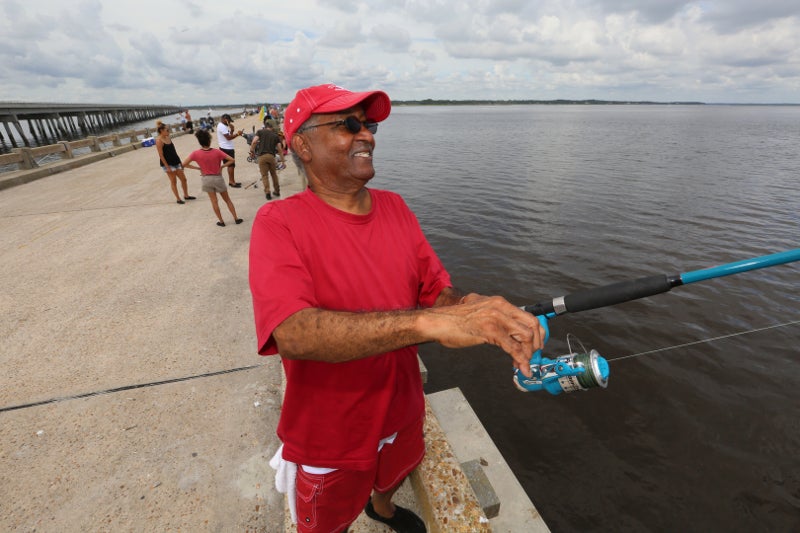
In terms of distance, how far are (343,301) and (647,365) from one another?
6.44 meters

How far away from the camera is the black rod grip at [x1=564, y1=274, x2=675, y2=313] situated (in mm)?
1933

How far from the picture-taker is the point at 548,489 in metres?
4.31

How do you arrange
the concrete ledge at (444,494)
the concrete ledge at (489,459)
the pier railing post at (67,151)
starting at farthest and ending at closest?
the pier railing post at (67,151), the concrete ledge at (489,459), the concrete ledge at (444,494)

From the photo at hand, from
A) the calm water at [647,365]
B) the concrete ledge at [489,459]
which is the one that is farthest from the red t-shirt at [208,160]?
the concrete ledge at [489,459]

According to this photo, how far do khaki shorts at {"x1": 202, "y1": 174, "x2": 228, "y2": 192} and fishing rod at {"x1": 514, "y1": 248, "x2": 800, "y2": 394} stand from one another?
7837 millimetres

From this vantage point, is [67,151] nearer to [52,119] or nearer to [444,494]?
[444,494]

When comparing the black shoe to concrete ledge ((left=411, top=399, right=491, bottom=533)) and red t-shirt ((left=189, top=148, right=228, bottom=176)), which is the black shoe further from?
red t-shirt ((left=189, top=148, right=228, bottom=176))

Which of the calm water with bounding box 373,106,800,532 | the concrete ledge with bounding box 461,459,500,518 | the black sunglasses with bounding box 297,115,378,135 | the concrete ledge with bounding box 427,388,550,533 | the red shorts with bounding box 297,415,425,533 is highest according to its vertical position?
the black sunglasses with bounding box 297,115,378,135

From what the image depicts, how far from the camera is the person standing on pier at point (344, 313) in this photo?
1315mm

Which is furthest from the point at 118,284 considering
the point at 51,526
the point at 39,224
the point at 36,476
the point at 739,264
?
the point at 739,264

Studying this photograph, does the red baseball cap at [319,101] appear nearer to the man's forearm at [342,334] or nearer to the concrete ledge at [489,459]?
the man's forearm at [342,334]

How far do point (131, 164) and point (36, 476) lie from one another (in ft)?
58.5

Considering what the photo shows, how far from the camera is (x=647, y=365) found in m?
6.14

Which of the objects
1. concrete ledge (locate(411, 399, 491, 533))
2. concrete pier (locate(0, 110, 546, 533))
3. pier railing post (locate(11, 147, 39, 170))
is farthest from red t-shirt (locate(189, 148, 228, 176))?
pier railing post (locate(11, 147, 39, 170))
